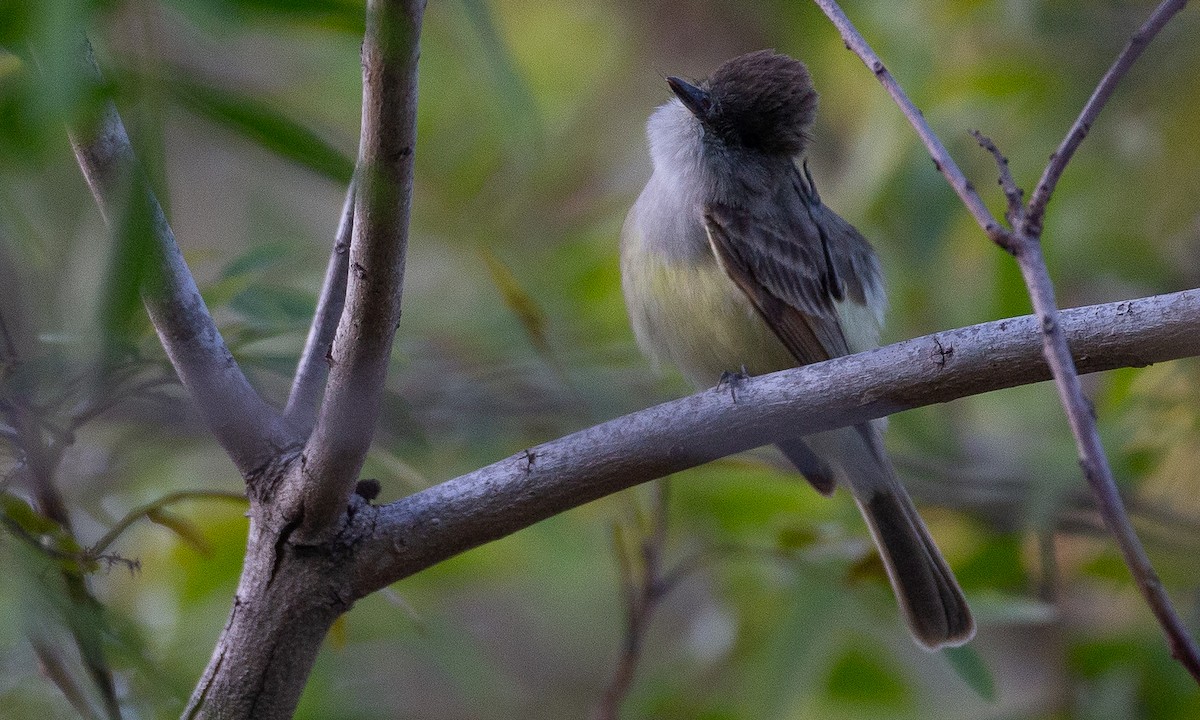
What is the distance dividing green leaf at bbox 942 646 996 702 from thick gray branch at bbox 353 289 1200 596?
1.17 metres

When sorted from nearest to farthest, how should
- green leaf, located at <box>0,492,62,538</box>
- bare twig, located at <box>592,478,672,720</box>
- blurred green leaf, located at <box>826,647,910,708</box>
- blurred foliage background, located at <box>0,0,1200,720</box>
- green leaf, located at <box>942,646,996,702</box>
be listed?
green leaf, located at <box>0,492,62,538</box> → blurred foliage background, located at <box>0,0,1200,720</box> → green leaf, located at <box>942,646,996,702</box> → bare twig, located at <box>592,478,672,720</box> → blurred green leaf, located at <box>826,647,910,708</box>

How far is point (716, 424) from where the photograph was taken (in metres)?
2.17

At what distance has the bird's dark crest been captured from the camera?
3.68 metres

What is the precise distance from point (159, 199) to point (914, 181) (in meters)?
3.10

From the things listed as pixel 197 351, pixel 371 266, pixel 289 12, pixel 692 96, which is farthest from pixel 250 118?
pixel 692 96

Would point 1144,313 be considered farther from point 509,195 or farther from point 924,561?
point 509,195

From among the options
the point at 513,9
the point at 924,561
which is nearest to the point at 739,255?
the point at 924,561

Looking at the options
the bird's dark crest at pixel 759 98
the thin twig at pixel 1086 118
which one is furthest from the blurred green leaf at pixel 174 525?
the bird's dark crest at pixel 759 98

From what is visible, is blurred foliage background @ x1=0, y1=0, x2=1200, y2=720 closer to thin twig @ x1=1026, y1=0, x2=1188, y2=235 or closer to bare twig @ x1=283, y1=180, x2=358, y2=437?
bare twig @ x1=283, y1=180, x2=358, y2=437

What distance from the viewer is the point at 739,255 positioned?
3.42m

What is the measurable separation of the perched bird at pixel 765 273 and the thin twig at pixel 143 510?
1.47 metres

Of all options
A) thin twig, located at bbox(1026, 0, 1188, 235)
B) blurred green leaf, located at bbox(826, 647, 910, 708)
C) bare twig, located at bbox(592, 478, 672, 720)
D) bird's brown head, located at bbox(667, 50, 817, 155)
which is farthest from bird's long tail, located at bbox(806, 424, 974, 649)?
thin twig, located at bbox(1026, 0, 1188, 235)

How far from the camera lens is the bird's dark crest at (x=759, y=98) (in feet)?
12.1

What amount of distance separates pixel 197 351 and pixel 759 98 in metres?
2.21
